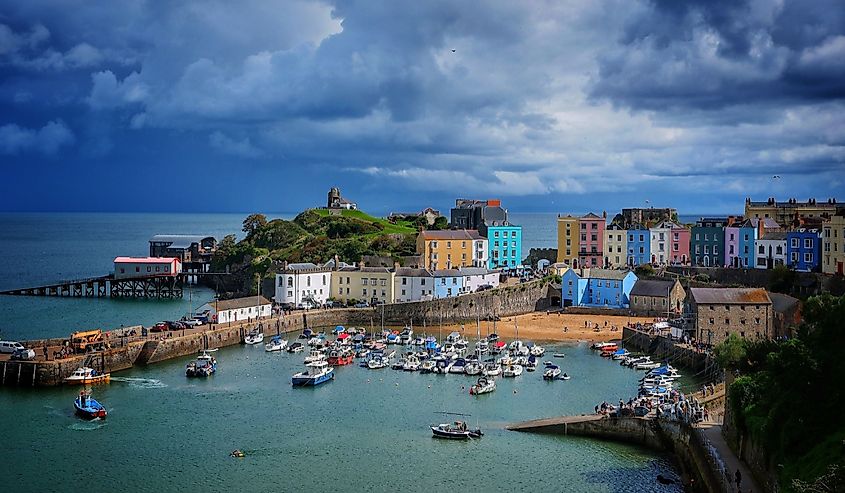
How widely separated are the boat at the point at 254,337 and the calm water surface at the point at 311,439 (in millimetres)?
10549

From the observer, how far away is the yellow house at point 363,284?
2945 inches

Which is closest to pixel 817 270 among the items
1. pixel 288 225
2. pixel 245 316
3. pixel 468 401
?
pixel 468 401

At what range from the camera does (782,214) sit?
275ft

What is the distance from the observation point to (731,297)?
5431 centimetres

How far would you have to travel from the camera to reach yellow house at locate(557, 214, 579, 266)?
86.0 meters

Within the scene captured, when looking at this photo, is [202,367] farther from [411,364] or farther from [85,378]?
[411,364]

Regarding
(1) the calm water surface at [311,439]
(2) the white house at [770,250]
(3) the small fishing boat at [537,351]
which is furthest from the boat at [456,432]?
(2) the white house at [770,250]

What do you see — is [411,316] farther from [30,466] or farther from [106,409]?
[30,466]

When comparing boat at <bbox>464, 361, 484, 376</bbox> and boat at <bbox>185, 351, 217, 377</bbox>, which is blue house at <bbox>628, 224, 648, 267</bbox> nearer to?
boat at <bbox>464, 361, 484, 376</bbox>

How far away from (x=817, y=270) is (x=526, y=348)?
83.9 feet

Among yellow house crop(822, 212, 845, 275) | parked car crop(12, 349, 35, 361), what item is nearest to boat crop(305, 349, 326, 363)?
parked car crop(12, 349, 35, 361)

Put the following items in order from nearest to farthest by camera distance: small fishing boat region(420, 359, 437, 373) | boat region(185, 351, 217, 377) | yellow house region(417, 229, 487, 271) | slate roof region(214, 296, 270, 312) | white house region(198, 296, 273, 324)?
boat region(185, 351, 217, 377) → small fishing boat region(420, 359, 437, 373) → white house region(198, 296, 273, 324) → slate roof region(214, 296, 270, 312) → yellow house region(417, 229, 487, 271)

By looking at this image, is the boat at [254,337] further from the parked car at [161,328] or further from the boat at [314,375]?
the boat at [314,375]

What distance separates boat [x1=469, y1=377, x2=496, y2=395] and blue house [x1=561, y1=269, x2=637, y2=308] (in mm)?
27734
